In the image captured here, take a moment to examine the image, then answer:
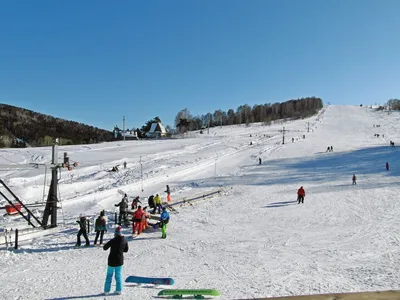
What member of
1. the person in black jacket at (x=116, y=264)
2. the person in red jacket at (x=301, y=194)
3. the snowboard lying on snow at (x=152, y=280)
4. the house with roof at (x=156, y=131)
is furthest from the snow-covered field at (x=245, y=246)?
the house with roof at (x=156, y=131)

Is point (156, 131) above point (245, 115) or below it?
below

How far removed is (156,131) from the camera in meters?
120

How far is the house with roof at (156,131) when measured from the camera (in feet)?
393

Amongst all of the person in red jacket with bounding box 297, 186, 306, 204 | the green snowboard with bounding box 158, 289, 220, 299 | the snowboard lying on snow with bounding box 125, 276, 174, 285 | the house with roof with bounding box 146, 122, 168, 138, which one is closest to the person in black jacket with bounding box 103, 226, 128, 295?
the snowboard lying on snow with bounding box 125, 276, 174, 285

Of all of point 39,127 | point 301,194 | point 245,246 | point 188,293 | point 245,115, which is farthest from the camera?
point 245,115

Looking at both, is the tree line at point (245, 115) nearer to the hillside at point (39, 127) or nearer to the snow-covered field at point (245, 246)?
the hillside at point (39, 127)

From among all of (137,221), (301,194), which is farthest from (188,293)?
(301,194)

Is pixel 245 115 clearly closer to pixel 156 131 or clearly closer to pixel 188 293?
pixel 156 131

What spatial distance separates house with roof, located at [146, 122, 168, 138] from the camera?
120 meters

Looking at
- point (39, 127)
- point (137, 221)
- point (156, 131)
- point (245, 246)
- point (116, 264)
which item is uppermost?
point (39, 127)

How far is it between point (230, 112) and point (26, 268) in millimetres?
180845

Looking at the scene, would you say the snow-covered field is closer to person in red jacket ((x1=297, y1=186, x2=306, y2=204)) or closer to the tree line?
person in red jacket ((x1=297, y1=186, x2=306, y2=204))

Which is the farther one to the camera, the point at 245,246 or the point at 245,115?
the point at 245,115

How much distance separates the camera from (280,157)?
4766 centimetres
